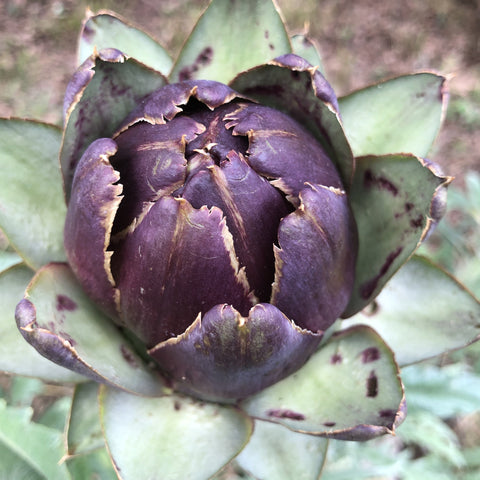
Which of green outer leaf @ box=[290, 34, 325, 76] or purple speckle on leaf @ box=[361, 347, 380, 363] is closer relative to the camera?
purple speckle on leaf @ box=[361, 347, 380, 363]

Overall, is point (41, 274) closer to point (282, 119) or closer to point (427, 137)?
point (282, 119)

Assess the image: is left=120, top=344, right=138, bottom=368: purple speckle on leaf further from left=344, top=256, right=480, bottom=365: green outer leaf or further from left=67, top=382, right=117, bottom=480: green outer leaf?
left=344, top=256, right=480, bottom=365: green outer leaf

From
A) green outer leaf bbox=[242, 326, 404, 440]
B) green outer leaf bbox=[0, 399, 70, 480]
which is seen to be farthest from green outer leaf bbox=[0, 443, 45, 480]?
green outer leaf bbox=[242, 326, 404, 440]

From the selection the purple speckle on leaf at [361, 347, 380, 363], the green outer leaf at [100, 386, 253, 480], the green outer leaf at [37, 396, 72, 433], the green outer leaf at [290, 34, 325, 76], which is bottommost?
the green outer leaf at [37, 396, 72, 433]

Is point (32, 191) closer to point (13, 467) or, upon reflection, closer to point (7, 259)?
point (7, 259)

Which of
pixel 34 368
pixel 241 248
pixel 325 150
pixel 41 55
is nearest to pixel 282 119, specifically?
pixel 325 150

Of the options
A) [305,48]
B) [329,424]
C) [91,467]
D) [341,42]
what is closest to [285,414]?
[329,424]

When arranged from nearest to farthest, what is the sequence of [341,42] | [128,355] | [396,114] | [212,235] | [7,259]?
[212,235], [128,355], [396,114], [7,259], [341,42]
